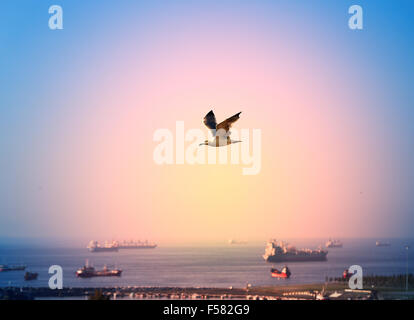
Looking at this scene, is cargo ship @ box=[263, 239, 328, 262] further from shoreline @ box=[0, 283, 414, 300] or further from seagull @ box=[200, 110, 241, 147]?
seagull @ box=[200, 110, 241, 147]

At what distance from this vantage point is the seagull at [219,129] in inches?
438

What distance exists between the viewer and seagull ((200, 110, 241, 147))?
11133mm

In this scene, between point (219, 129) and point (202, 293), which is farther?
point (202, 293)

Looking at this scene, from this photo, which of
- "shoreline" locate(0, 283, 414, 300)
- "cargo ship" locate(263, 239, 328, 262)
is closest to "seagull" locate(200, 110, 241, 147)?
"shoreline" locate(0, 283, 414, 300)

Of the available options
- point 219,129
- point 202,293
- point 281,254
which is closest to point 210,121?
point 219,129

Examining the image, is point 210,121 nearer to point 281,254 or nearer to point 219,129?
point 219,129

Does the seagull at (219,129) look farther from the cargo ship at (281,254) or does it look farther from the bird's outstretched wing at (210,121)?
the cargo ship at (281,254)

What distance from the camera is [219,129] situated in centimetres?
1127
